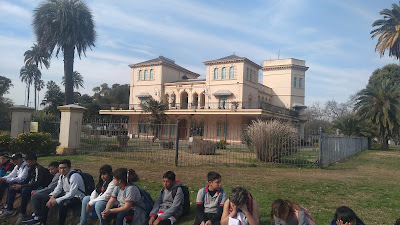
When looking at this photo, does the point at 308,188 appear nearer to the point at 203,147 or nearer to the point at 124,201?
the point at 124,201

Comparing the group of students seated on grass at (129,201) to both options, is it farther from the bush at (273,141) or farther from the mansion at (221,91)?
the mansion at (221,91)

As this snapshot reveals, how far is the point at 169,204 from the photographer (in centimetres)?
474

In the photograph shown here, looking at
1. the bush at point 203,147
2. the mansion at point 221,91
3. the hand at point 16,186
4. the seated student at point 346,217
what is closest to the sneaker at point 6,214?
the hand at point 16,186

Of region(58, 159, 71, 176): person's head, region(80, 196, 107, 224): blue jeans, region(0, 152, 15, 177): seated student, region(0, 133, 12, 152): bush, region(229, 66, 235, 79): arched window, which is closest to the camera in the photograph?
region(80, 196, 107, 224): blue jeans

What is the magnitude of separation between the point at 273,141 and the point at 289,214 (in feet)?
30.2

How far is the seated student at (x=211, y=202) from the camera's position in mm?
4312

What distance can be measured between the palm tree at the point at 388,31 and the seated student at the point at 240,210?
38.2 meters

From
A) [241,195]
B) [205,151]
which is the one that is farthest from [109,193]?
[205,151]

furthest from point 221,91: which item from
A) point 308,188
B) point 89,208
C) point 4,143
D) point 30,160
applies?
point 89,208

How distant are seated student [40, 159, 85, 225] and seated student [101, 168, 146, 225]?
3.01ft

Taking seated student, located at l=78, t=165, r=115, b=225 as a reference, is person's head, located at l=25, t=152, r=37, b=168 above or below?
above

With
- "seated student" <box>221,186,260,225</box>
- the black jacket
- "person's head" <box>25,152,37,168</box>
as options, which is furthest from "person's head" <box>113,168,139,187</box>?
"person's head" <box>25,152,37,168</box>

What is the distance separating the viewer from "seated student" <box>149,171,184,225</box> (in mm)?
4548

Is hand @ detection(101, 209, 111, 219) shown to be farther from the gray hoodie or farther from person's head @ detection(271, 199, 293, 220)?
person's head @ detection(271, 199, 293, 220)
